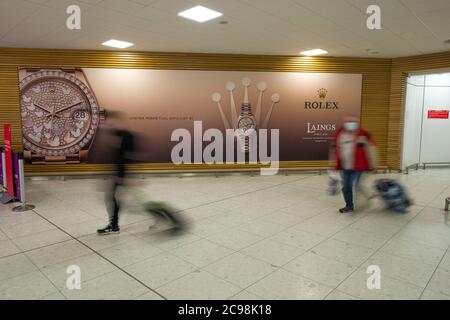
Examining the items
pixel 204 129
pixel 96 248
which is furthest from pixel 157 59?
pixel 96 248

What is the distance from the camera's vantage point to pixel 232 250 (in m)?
3.82

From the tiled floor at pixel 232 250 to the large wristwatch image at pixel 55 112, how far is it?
188 centimetres

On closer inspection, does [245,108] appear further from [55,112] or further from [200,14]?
[55,112]

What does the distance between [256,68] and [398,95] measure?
4.08 meters

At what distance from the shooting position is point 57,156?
7.88 metres

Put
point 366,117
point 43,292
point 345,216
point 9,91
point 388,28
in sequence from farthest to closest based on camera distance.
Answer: point 366,117 < point 9,91 < point 388,28 < point 345,216 < point 43,292

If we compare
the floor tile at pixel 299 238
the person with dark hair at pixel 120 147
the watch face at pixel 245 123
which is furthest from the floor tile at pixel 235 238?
the watch face at pixel 245 123

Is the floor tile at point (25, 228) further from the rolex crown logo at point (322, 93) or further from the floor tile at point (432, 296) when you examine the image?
the rolex crown logo at point (322, 93)

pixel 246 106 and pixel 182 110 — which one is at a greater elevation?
pixel 246 106

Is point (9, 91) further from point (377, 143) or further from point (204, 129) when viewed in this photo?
point (377, 143)

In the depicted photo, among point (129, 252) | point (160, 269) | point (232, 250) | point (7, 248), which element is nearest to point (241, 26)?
point (232, 250)

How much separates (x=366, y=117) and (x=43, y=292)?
28.2 ft

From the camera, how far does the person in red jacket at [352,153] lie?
511 cm

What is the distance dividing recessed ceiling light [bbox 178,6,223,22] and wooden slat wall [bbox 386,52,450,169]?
6.12 m
